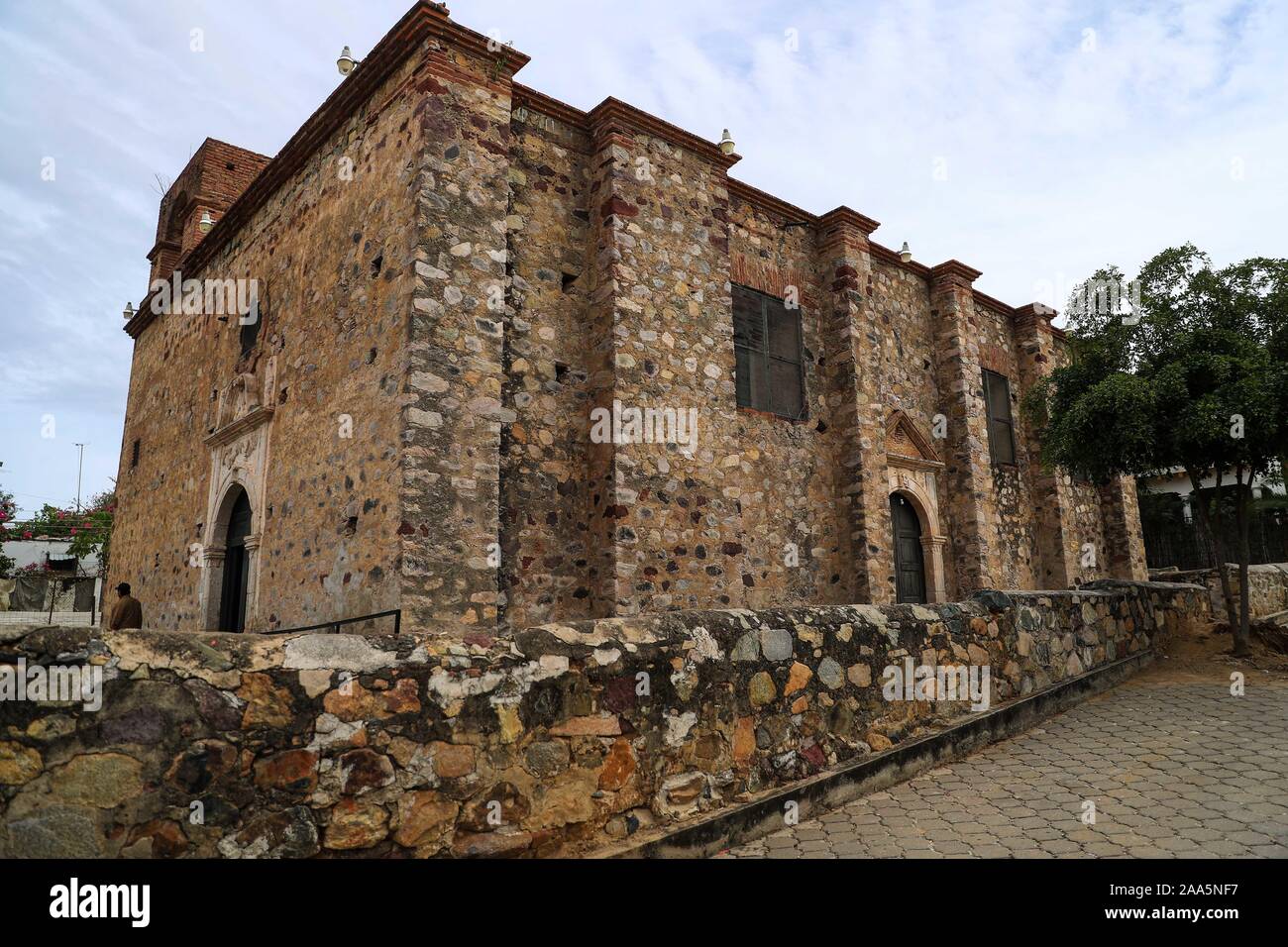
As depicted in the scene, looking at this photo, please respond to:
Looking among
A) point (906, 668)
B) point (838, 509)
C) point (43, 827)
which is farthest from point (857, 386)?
point (43, 827)

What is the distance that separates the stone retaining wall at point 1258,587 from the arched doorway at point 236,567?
12.1m

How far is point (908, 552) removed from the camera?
11.4 meters

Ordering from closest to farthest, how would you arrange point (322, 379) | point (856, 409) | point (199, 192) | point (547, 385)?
point (547, 385)
point (322, 379)
point (856, 409)
point (199, 192)

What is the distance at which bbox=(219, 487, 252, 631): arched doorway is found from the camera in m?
9.33

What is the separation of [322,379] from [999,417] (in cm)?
1097

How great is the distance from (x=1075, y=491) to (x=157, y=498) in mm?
15707

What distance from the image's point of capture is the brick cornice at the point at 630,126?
810 centimetres

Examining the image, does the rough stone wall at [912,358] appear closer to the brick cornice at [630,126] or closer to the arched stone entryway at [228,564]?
the brick cornice at [630,126]

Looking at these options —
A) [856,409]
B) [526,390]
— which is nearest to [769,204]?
[856,409]

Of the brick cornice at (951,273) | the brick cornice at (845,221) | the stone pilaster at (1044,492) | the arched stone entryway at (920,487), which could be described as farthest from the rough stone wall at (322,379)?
the stone pilaster at (1044,492)

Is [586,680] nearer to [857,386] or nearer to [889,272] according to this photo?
[857,386]

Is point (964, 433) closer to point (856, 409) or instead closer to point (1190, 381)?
point (856, 409)

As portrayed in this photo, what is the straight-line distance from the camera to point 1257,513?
19156 millimetres

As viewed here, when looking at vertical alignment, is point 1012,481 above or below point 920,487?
above
